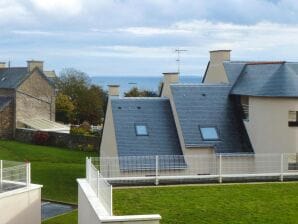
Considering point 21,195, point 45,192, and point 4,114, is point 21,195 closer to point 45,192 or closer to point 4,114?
point 45,192

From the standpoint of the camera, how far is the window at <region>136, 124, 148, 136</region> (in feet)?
86.6

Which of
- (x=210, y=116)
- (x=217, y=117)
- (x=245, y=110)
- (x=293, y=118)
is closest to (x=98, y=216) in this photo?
(x=293, y=118)

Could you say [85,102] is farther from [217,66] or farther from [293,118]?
[293,118]

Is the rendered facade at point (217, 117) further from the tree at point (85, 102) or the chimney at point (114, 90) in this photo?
the tree at point (85, 102)

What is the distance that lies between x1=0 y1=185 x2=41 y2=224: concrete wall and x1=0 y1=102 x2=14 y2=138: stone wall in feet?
132

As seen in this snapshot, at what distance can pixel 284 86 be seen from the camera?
25.3m

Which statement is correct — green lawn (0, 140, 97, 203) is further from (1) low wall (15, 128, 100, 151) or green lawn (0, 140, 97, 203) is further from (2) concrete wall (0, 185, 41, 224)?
(2) concrete wall (0, 185, 41, 224)

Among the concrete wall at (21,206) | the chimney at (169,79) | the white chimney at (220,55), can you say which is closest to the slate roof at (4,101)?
the chimney at (169,79)

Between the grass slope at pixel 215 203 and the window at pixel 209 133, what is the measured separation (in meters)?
6.41

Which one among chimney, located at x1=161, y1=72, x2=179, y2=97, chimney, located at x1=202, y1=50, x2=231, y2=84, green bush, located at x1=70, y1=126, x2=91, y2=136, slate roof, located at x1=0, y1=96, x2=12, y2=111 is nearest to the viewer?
chimney, located at x1=161, y1=72, x2=179, y2=97

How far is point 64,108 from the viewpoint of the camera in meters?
72.6

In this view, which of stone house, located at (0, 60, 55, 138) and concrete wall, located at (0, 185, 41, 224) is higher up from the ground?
stone house, located at (0, 60, 55, 138)

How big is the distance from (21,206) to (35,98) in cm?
4331

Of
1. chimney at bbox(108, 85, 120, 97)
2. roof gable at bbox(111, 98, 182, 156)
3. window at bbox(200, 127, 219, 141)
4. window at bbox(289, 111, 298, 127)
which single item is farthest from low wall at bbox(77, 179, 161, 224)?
chimney at bbox(108, 85, 120, 97)
